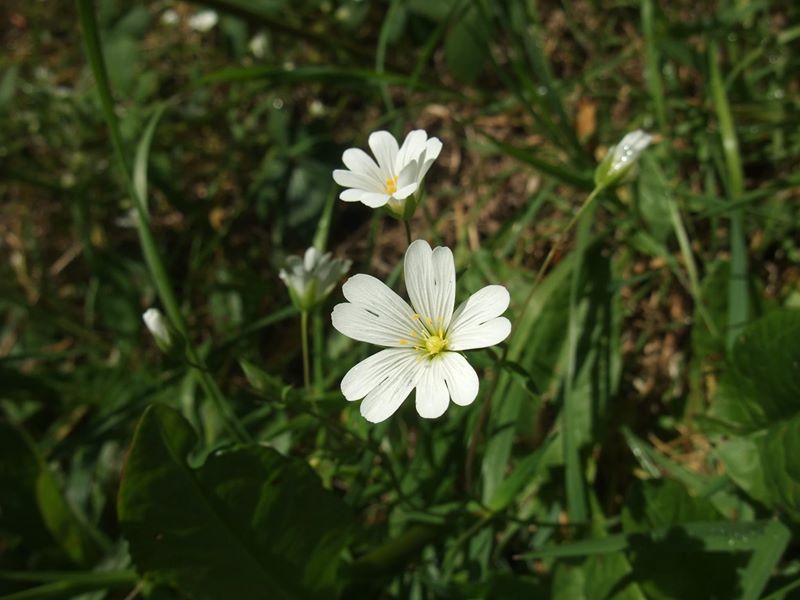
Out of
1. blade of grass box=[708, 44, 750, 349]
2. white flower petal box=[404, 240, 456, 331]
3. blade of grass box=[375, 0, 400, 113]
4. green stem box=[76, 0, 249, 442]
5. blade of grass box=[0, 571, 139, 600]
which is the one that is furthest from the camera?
blade of grass box=[375, 0, 400, 113]

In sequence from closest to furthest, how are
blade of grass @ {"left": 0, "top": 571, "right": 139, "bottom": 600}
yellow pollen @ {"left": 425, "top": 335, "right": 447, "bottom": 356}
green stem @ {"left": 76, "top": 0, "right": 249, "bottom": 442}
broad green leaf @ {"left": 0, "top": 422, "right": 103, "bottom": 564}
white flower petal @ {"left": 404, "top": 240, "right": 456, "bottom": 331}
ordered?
1. white flower petal @ {"left": 404, "top": 240, "right": 456, "bottom": 331}
2. yellow pollen @ {"left": 425, "top": 335, "right": 447, "bottom": 356}
3. blade of grass @ {"left": 0, "top": 571, "right": 139, "bottom": 600}
4. green stem @ {"left": 76, "top": 0, "right": 249, "bottom": 442}
5. broad green leaf @ {"left": 0, "top": 422, "right": 103, "bottom": 564}

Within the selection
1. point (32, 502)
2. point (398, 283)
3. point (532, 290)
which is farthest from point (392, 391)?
point (32, 502)

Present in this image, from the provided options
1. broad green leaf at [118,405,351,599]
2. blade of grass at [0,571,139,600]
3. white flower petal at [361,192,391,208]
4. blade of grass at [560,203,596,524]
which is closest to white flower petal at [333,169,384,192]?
white flower petal at [361,192,391,208]

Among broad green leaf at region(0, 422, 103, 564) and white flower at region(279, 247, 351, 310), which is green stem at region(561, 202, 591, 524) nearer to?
white flower at region(279, 247, 351, 310)

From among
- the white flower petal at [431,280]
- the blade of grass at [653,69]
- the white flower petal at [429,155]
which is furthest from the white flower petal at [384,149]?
the blade of grass at [653,69]

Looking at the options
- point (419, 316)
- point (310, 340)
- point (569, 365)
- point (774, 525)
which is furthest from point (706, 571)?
point (310, 340)

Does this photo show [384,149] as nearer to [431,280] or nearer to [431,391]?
[431,280]
